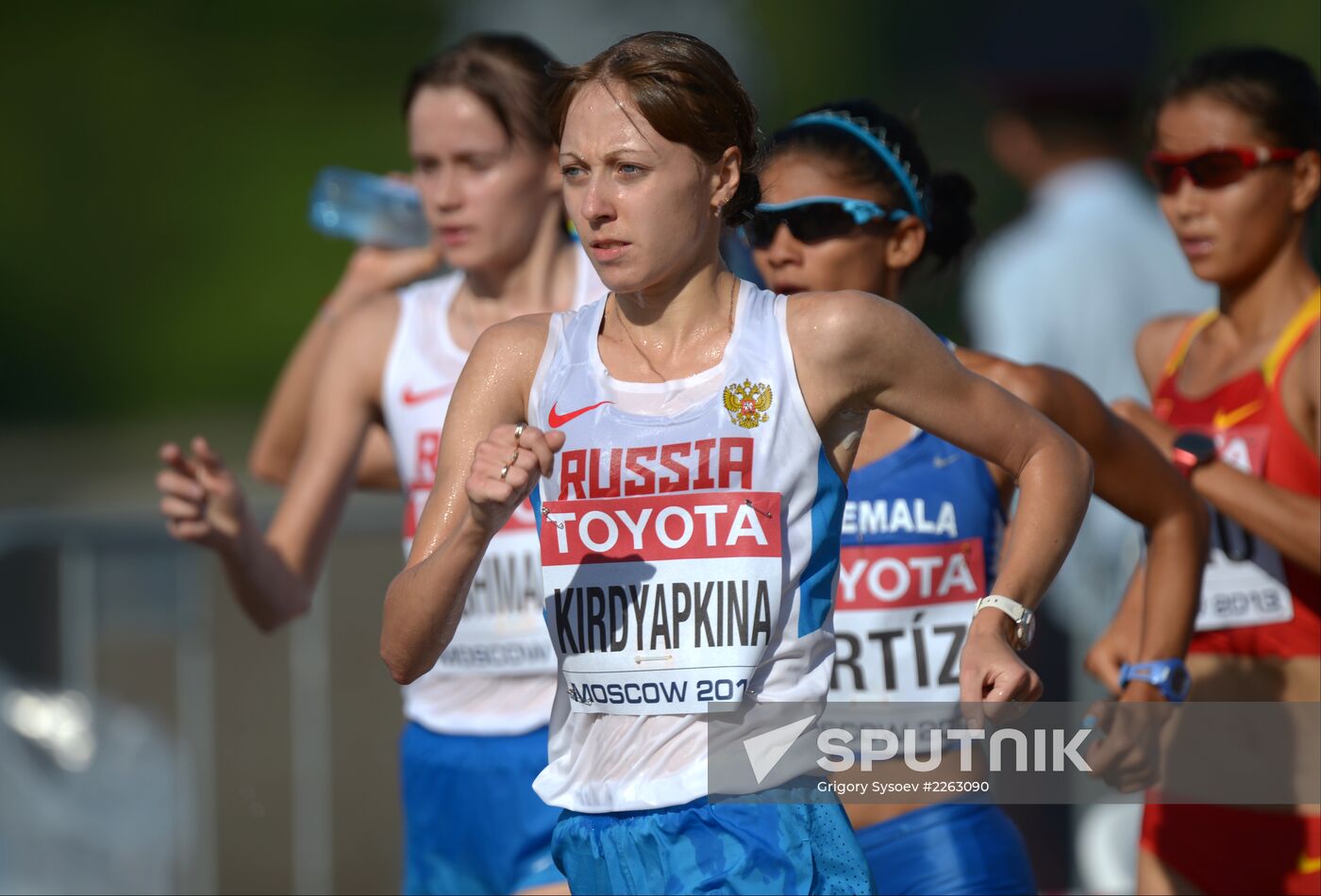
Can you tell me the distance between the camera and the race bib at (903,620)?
144 inches

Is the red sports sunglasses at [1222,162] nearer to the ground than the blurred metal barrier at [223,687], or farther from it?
farther from it

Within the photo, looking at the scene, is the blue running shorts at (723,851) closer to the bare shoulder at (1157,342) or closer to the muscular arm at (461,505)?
the muscular arm at (461,505)

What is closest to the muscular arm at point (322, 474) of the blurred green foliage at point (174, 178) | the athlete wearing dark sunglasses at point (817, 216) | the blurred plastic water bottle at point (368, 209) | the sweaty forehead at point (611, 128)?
the blurred plastic water bottle at point (368, 209)

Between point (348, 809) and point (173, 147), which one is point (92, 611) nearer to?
point (348, 809)

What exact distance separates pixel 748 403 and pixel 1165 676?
1.37m

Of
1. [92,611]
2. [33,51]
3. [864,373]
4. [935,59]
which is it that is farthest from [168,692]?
[33,51]

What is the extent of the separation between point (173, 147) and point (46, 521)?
16.7 meters

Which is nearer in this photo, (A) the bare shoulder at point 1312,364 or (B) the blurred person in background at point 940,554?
(B) the blurred person in background at point 940,554

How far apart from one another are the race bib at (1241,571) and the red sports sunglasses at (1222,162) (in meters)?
0.59

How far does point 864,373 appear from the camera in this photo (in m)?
2.86

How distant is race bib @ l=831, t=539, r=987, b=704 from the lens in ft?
12.0

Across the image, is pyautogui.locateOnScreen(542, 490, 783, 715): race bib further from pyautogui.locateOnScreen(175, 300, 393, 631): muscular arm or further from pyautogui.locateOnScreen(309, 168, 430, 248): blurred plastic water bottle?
pyautogui.locateOnScreen(309, 168, 430, 248): blurred plastic water bottle

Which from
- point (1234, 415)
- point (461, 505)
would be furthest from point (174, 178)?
point (461, 505)

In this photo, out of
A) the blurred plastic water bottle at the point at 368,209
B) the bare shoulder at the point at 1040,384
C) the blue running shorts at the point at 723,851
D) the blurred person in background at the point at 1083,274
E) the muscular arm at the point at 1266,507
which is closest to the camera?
the blue running shorts at the point at 723,851
